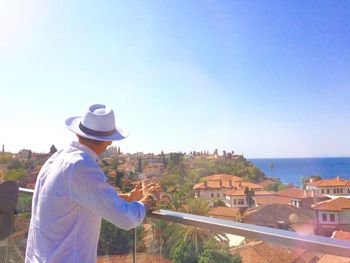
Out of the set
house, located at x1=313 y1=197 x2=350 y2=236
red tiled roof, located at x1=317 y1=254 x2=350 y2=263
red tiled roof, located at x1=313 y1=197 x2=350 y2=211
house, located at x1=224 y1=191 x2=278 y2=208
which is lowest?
house, located at x1=224 y1=191 x2=278 y2=208

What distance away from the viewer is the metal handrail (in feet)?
4.36

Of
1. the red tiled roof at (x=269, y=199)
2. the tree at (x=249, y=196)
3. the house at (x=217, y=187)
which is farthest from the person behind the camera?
the house at (x=217, y=187)

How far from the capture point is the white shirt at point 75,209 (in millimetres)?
1404

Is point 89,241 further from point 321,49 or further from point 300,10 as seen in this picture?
point 321,49

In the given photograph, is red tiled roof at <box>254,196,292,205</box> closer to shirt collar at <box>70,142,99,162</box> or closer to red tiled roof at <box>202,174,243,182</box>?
red tiled roof at <box>202,174,243,182</box>

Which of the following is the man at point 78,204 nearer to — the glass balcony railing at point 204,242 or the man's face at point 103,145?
the man's face at point 103,145

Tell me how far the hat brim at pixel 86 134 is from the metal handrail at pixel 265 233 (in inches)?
26.8

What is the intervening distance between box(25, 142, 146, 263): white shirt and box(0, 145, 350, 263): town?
0.23m

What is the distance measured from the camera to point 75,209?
1.45 m

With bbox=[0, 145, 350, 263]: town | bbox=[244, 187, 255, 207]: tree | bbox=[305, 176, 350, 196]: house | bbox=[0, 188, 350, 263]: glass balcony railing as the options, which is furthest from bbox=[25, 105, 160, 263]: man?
bbox=[305, 176, 350, 196]: house

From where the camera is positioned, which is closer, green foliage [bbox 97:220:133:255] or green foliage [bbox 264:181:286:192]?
green foliage [bbox 97:220:133:255]

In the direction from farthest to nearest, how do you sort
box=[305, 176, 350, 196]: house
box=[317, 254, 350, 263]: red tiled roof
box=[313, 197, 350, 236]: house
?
1. box=[305, 176, 350, 196]: house
2. box=[313, 197, 350, 236]: house
3. box=[317, 254, 350, 263]: red tiled roof

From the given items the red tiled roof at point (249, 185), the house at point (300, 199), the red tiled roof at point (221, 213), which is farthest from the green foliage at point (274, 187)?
the red tiled roof at point (221, 213)

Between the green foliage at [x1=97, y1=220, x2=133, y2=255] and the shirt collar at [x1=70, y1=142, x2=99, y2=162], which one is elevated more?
the shirt collar at [x1=70, y1=142, x2=99, y2=162]
